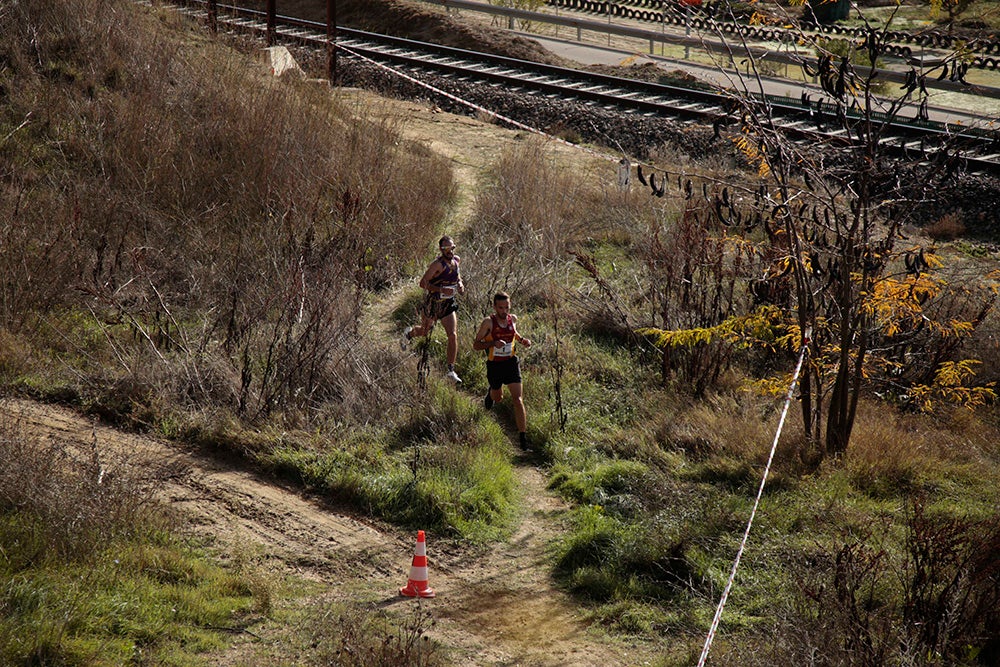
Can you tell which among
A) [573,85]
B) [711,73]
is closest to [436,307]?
[573,85]

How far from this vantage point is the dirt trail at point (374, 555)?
634cm

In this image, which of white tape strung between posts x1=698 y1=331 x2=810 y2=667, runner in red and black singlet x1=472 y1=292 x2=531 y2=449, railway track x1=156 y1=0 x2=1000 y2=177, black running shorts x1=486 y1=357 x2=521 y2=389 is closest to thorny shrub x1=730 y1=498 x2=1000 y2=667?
white tape strung between posts x1=698 y1=331 x2=810 y2=667

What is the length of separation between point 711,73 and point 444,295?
1451 centimetres

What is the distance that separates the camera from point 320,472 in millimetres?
8141

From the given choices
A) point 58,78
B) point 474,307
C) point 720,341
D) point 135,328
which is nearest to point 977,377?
point 720,341

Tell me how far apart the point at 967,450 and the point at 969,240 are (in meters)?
→ 6.03

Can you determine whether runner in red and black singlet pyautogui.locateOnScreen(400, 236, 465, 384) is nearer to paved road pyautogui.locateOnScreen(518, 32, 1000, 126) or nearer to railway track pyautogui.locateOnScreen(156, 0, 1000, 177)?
railway track pyautogui.locateOnScreen(156, 0, 1000, 177)

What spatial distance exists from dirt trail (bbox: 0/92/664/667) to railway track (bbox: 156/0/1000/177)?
10.2 meters

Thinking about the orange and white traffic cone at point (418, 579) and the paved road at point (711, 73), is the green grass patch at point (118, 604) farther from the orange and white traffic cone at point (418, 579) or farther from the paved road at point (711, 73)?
the paved road at point (711, 73)

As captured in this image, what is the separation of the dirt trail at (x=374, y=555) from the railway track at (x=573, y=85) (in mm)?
10178

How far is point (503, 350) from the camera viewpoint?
9367mm

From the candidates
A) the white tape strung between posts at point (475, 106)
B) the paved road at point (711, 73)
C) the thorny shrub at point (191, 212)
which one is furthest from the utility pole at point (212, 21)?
the paved road at point (711, 73)

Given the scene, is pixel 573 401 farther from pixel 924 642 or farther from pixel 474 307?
pixel 924 642

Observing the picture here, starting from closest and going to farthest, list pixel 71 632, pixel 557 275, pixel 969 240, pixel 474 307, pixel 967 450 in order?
pixel 71 632, pixel 967 450, pixel 474 307, pixel 557 275, pixel 969 240
